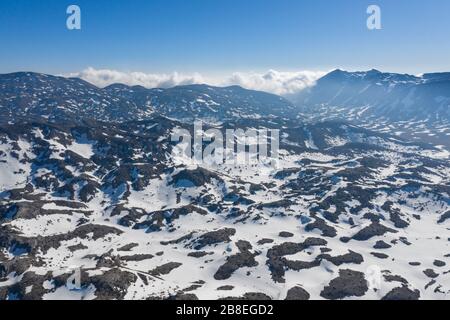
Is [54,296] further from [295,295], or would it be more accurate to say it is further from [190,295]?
[295,295]
